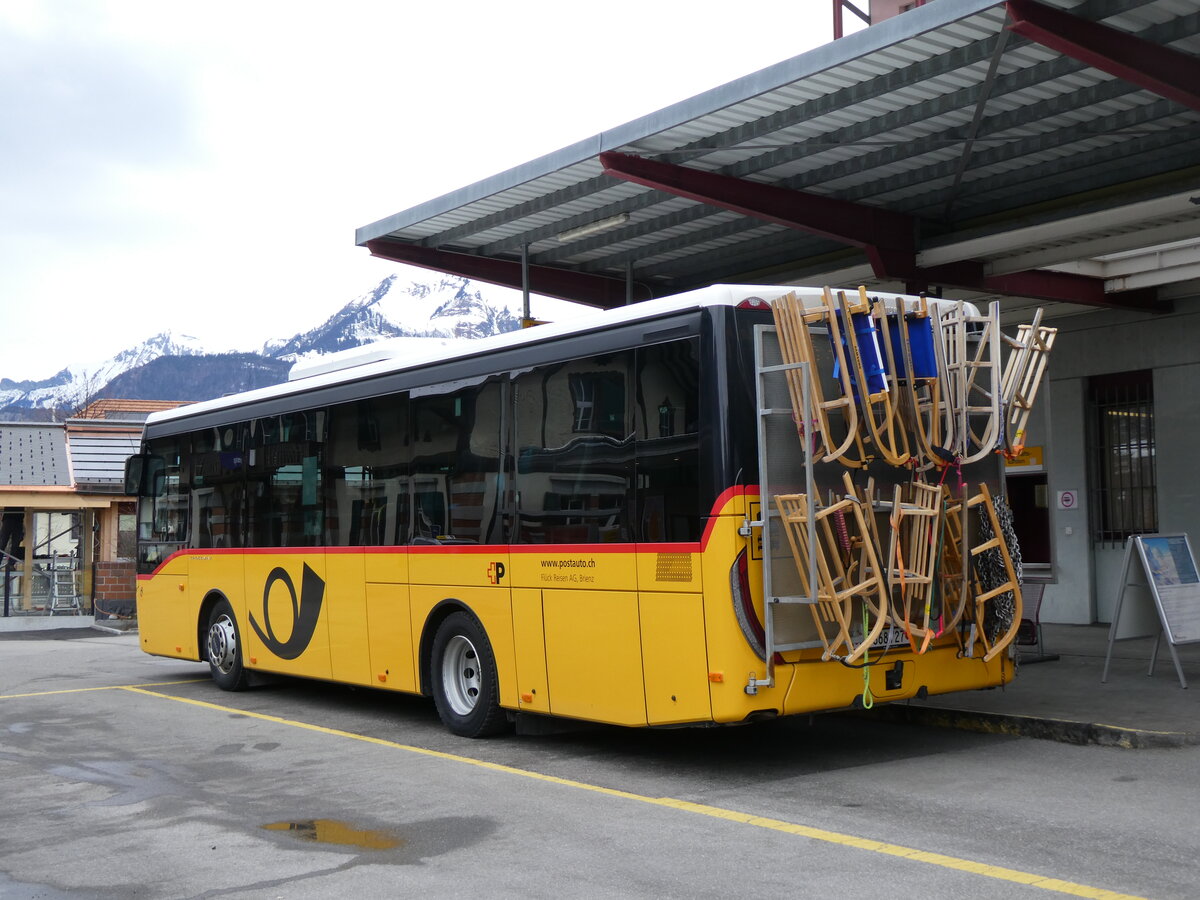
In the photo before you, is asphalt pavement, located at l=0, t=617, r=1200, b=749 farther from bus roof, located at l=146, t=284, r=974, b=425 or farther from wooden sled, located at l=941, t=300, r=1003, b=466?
bus roof, located at l=146, t=284, r=974, b=425

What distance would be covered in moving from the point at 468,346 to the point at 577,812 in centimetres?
424

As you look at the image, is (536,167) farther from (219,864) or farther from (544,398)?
(219,864)

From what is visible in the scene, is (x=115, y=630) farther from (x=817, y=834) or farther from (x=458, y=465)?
(x=817, y=834)

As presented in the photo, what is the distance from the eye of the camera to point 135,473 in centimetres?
1552

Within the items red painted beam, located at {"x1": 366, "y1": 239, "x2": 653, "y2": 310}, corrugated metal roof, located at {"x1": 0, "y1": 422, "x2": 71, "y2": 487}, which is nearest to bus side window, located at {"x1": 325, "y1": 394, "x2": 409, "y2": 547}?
red painted beam, located at {"x1": 366, "y1": 239, "x2": 653, "y2": 310}

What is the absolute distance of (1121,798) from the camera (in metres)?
7.74

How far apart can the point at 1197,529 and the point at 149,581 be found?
1206cm

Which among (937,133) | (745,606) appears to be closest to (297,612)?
(745,606)

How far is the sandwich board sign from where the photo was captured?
1141 centimetres

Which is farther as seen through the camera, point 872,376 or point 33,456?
point 33,456

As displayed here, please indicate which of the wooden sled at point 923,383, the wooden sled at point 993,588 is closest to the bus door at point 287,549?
the wooden sled at point 923,383

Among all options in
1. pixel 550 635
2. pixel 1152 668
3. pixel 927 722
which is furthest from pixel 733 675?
pixel 1152 668

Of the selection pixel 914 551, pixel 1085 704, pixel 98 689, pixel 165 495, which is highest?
pixel 165 495

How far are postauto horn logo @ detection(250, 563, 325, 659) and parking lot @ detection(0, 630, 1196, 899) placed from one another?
3.40 ft
